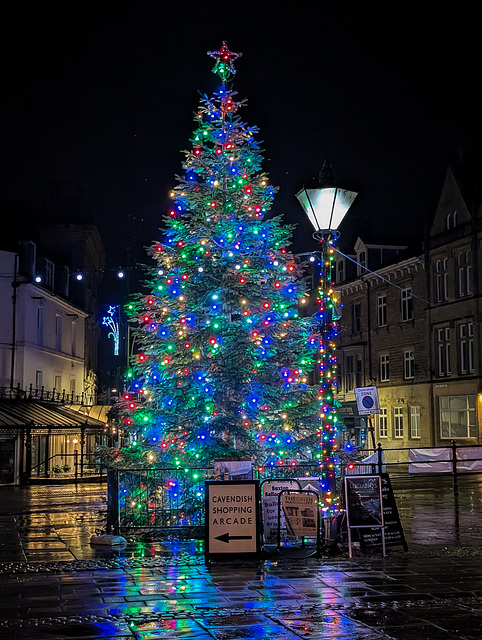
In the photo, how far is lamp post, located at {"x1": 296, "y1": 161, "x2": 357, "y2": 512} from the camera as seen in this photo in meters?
13.1

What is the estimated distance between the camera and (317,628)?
26.0 ft

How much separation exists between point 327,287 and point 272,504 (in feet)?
12.3

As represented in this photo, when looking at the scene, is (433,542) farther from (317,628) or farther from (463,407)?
(463,407)

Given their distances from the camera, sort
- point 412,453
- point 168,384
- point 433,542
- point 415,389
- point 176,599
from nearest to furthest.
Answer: point 176,599 → point 433,542 → point 168,384 → point 412,453 → point 415,389

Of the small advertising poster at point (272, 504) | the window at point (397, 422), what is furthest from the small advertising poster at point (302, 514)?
the window at point (397, 422)

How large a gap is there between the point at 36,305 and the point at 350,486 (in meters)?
34.9

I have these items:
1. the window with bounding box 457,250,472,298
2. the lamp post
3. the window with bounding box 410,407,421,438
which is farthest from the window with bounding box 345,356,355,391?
the lamp post

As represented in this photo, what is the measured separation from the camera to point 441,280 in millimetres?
42469

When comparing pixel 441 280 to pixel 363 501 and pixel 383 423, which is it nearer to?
pixel 383 423

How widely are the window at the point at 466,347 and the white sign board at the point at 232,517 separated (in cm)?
2917

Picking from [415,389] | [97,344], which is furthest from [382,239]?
[97,344]

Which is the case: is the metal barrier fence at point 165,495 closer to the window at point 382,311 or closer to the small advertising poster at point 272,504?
the small advertising poster at point 272,504

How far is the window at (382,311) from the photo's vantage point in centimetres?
4828

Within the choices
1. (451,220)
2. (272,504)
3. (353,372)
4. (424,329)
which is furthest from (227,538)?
(353,372)
